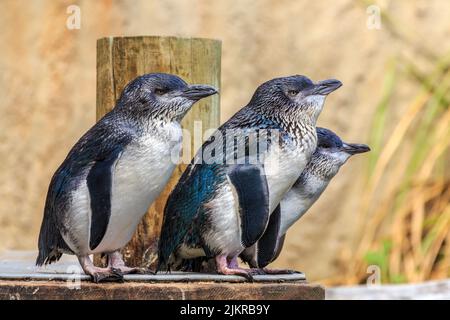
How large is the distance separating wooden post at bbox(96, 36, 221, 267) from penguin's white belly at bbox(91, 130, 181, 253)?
1.98 feet

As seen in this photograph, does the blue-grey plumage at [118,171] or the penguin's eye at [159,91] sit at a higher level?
the penguin's eye at [159,91]

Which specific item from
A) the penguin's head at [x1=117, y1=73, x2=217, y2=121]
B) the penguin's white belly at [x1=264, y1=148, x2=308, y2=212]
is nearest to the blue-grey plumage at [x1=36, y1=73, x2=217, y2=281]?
the penguin's head at [x1=117, y1=73, x2=217, y2=121]

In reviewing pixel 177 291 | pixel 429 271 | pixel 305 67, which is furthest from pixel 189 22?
pixel 177 291

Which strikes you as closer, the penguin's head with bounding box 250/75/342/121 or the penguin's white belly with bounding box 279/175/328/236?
the penguin's head with bounding box 250/75/342/121

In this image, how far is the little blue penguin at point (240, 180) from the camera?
3346 millimetres

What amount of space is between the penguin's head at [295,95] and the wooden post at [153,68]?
0.46 metres

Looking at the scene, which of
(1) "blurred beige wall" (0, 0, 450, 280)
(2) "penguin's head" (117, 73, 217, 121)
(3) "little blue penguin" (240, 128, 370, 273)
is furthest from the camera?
(1) "blurred beige wall" (0, 0, 450, 280)

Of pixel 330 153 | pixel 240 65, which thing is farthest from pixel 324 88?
pixel 240 65

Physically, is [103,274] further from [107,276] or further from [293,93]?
[293,93]

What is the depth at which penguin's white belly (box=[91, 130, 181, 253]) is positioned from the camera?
128 inches

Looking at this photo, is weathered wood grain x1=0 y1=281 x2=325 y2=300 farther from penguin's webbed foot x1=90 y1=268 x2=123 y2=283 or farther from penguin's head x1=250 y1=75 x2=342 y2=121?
penguin's head x1=250 y1=75 x2=342 y2=121

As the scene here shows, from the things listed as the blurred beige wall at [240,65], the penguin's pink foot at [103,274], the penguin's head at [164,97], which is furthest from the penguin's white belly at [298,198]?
the blurred beige wall at [240,65]

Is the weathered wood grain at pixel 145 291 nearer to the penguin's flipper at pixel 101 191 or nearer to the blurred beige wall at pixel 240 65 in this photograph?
the penguin's flipper at pixel 101 191
